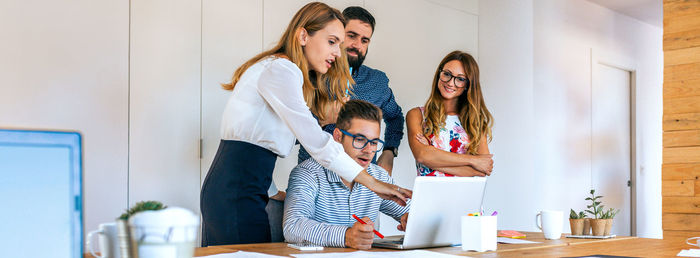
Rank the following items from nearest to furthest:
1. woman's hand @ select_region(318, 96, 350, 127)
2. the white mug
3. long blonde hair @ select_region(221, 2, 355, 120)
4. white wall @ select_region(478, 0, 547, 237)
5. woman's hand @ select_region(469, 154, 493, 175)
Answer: the white mug, long blonde hair @ select_region(221, 2, 355, 120), woman's hand @ select_region(318, 96, 350, 127), woman's hand @ select_region(469, 154, 493, 175), white wall @ select_region(478, 0, 547, 237)

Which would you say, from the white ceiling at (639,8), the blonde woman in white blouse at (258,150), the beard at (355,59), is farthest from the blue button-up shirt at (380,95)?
the white ceiling at (639,8)

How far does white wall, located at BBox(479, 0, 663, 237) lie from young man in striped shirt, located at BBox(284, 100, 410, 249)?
2504mm

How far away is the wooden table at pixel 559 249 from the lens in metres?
1.38

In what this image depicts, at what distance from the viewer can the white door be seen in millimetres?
5457

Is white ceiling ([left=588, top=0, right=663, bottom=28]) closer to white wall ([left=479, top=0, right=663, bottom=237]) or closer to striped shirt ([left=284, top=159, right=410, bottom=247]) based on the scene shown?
white wall ([left=479, top=0, right=663, bottom=237])

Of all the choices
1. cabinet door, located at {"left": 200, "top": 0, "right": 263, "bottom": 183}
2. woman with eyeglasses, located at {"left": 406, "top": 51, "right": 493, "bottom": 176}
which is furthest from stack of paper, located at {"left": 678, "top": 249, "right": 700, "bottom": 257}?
cabinet door, located at {"left": 200, "top": 0, "right": 263, "bottom": 183}

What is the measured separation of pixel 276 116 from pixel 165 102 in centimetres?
117

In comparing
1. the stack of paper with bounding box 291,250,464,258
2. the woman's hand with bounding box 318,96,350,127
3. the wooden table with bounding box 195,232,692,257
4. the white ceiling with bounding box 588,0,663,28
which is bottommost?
the wooden table with bounding box 195,232,692,257

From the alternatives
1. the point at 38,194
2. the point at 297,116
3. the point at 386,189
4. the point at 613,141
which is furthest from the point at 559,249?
the point at 613,141

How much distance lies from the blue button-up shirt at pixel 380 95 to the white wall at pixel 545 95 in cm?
153

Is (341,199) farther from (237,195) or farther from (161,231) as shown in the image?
(161,231)

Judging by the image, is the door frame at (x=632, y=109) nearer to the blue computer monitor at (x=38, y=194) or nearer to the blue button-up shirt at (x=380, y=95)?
the blue button-up shirt at (x=380, y=95)

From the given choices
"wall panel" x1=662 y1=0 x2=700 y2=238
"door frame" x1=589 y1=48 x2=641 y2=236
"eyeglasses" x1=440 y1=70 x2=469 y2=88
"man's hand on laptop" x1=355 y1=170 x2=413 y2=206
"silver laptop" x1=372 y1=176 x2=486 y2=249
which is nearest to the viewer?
"silver laptop" x1=372 y1=176 x2=486 y2=249

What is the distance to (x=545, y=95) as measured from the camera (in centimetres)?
468
